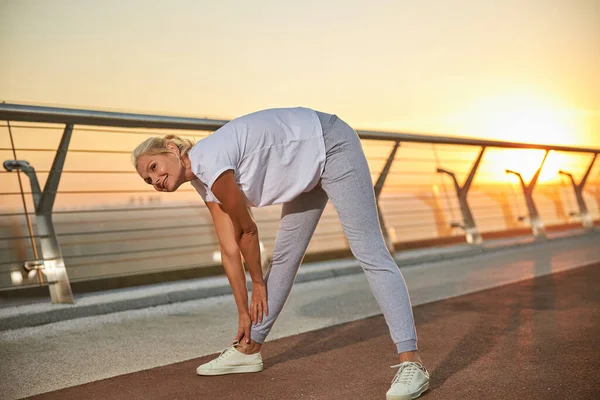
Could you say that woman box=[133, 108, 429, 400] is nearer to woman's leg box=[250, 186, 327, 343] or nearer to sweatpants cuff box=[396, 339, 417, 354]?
sweatpants cuff box=[396, 339, 417, 354]

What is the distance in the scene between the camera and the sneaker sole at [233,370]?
2.64 m

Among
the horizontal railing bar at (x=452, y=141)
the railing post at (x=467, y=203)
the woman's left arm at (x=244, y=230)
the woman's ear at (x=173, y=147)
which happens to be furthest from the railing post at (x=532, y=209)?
the woman's ear at (x=173, y=147)

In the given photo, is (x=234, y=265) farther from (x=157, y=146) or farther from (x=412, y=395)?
(x=412, y=395)

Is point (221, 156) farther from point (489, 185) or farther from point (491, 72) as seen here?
point (491, 72)

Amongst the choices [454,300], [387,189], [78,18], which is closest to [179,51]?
[78,18]

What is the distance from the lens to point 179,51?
1577 cm

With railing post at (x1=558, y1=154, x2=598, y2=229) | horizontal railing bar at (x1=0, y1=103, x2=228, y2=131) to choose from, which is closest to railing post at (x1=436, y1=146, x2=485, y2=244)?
railing post at (x1=558, y1=154, x2=598, y2=229)

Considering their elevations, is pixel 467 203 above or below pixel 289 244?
below

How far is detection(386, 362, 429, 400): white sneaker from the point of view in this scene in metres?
2.09

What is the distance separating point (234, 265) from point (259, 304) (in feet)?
0.63

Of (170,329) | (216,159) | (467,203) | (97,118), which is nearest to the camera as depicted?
(216,159)

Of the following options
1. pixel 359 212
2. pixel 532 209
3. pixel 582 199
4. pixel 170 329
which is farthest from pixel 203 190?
pixel 582 199

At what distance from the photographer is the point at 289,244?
2.72 meters

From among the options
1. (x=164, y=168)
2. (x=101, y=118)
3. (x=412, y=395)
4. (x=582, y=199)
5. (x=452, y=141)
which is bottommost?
(x=582, y=199)
